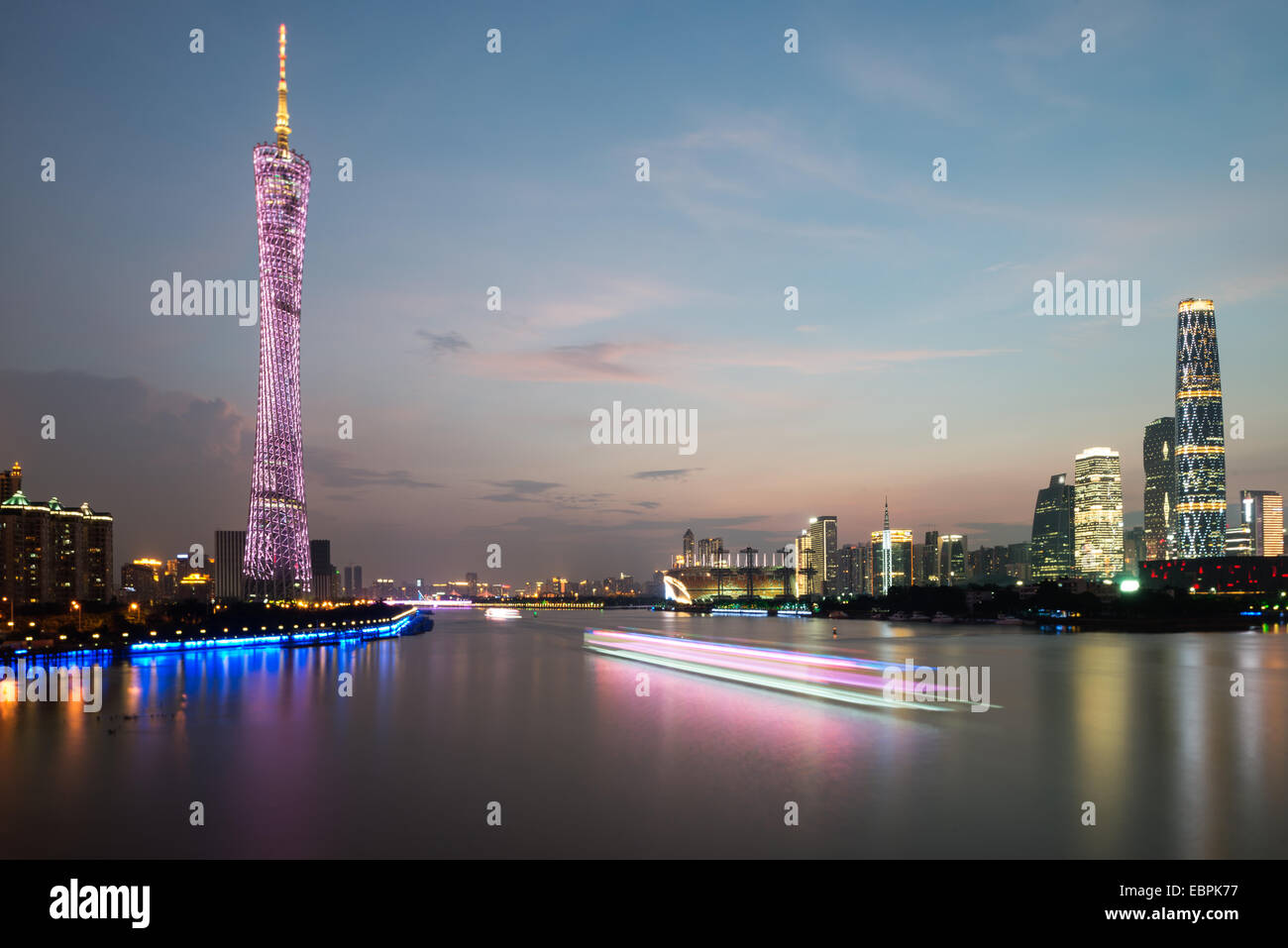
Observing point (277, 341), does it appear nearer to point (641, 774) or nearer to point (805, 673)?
point (805, 673)

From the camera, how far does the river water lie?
16062 mm

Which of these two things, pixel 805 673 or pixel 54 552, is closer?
pixel 805 673

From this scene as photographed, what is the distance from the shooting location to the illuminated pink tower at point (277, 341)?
7769 centimetres

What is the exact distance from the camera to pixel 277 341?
255 ft

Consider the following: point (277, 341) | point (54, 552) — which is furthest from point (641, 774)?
point (54, 552)

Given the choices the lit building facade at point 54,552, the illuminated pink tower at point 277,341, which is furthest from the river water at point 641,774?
the lit building facade at point 54,552

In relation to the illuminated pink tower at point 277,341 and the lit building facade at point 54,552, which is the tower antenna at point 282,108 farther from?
the lit building facade at point 54,552

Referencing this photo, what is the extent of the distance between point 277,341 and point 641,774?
2596 inches

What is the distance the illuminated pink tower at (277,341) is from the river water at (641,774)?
3904 centimetres

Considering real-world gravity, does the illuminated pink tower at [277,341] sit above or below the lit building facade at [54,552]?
above

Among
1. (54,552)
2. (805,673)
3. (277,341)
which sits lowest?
(805,673)
